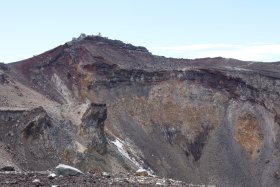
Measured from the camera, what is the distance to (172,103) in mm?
54750

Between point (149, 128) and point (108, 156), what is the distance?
48.7 feet

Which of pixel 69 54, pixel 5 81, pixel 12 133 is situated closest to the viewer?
pixel 12 133

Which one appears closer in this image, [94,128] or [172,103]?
[94,128]

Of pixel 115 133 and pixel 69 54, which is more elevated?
pixel 69 54

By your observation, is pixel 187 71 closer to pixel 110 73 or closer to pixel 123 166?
pixel 110 73

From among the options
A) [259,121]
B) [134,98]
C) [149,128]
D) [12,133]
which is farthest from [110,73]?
A: [12,133]

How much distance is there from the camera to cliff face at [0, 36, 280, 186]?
160 ft

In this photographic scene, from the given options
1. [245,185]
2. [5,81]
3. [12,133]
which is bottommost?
[245,185]

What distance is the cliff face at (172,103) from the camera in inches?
1914

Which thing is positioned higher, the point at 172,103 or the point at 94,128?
the point at 172,103

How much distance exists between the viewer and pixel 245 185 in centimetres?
5091

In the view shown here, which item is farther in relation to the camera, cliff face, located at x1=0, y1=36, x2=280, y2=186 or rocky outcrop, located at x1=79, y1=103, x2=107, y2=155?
cliff face, located at x1=0, y1=36, x2=280, y2=186

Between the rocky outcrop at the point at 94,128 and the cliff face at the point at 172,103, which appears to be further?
the cliff face at the point at 172,103

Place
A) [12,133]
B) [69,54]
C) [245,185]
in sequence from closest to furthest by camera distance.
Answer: [12,133]
[245,185]
[69,54]
